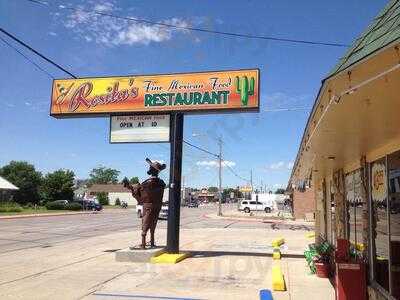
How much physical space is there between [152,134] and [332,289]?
24.0ft

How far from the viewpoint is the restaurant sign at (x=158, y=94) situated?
14.9 meters

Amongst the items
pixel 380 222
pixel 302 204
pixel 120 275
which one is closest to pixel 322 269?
pixel 380 222

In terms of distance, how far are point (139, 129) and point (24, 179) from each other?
89.8 meters

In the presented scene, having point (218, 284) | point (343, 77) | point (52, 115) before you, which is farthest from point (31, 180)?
point (343, 77)

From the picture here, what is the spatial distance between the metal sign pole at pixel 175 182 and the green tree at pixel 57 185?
71198mm

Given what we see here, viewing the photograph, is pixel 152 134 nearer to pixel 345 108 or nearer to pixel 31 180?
pixel 345 108

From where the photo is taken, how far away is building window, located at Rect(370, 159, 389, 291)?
340 inches

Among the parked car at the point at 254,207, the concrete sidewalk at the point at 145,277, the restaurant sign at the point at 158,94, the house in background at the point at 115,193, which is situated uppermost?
the house in background at the point at 115,193

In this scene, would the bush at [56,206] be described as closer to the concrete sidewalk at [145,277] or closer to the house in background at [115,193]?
the concrete sidewalk at [145,277]

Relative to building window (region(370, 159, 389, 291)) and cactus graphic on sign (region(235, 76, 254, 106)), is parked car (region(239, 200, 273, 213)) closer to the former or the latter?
cactus graphic on sign (region(235, 76, 254, 106))

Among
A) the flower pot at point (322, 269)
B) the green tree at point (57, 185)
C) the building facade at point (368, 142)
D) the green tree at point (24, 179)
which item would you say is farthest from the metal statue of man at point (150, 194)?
the green tree at point (24, 179)

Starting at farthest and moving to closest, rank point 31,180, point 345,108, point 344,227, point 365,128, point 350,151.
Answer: point 31,180, point 344,227, point 350,151, point 365,128, point 345,108

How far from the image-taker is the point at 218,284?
10.7 metres

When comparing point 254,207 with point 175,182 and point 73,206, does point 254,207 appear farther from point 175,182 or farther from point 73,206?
point 175,182
